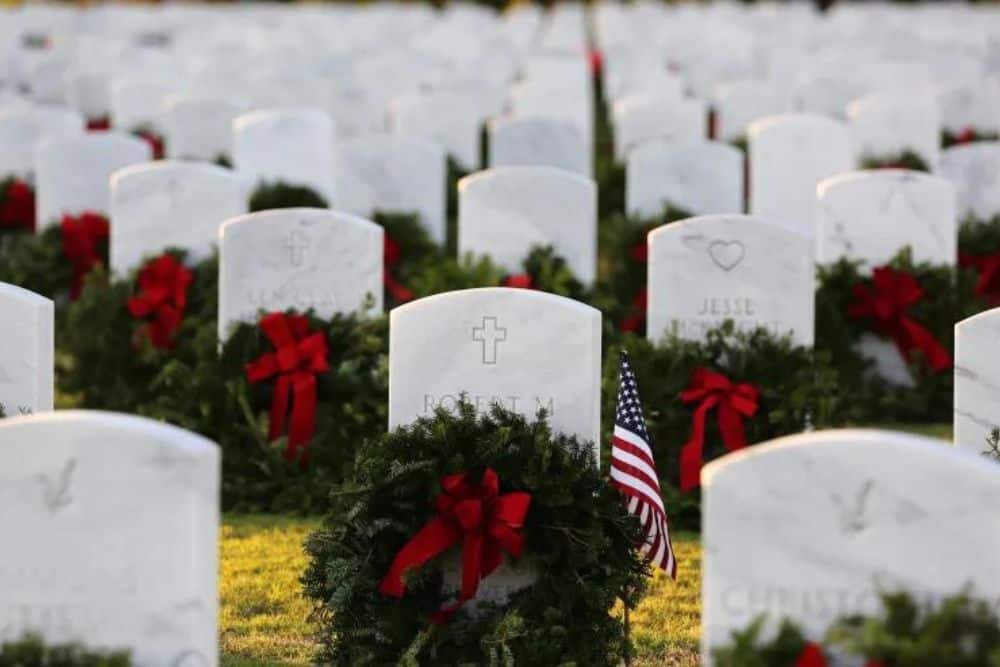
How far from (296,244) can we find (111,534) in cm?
355

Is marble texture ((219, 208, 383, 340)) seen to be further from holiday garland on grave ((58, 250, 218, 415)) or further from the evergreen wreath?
holiday garland on grave ((58, 250, 218, 415))

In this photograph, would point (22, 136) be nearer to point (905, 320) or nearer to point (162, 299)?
point (162, 299)

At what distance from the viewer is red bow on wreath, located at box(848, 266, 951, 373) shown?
32.7ft

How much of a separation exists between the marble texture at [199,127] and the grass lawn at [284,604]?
237 inches

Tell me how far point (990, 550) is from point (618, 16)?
26.8 metres

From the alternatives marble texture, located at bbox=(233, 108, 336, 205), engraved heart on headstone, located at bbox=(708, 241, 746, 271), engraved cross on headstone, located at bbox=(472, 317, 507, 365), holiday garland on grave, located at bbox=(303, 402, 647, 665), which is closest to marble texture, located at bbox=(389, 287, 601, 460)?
engraved cross on headstone, located at bbox=(472, 317, 507, 365)

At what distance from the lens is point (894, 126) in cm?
1427

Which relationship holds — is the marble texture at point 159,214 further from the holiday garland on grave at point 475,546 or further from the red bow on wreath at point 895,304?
the holiday garland on grave at point 475,546

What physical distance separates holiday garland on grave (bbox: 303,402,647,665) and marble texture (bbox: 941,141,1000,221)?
20.1 feet

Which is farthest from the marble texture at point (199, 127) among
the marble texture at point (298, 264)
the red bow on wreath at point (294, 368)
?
the red bow on wreath at point (294, 368)

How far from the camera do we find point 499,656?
615 centimetres

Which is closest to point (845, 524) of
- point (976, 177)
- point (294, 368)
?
point (294, 368)

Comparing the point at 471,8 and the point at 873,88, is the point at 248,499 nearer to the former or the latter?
the point at 873,88

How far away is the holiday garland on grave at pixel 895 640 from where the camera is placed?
194 inches
